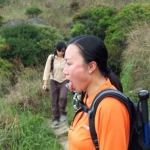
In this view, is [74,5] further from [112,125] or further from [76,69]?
[112,125]

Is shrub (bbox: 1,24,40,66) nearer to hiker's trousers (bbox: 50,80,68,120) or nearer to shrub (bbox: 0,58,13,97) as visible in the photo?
shrub (bbox: 0,58,13,97)

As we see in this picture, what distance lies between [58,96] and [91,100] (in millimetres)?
4169

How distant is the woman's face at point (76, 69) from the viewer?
4.88 feet

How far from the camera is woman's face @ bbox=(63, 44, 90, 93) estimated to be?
1487 mm

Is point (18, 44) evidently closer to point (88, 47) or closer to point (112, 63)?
point (112, 63)

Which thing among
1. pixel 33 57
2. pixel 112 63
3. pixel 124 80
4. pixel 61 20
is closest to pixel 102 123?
pixel 124 80

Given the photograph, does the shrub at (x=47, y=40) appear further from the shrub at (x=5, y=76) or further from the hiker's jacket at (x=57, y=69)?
the hiker's jacket at (x=57, y=69)

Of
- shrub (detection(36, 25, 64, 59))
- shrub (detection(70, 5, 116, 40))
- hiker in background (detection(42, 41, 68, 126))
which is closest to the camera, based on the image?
hiker in background (detection(42, 41, 68, 126))

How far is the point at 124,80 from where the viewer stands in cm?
703

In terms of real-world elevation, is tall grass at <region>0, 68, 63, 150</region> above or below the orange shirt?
below

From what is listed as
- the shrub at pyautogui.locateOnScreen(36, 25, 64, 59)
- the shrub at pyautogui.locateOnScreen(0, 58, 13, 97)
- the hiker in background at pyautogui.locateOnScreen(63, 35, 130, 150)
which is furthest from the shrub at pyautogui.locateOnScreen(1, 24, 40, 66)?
the hiker in background at pyautogui.locateOnScreen(63, 35, 130, 150)

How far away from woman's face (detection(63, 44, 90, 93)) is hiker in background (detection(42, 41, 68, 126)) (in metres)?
3.66

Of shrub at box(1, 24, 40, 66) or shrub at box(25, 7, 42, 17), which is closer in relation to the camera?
shrub at box(1, 24, 40, 66)

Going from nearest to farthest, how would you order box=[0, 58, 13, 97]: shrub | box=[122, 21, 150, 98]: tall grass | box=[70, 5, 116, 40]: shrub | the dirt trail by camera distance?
1. the dirt trail
2. box=[122, 21, 150, 98]: tall grass
3. box=[0, 58, 13, 97]: shrub
4. box=[70, 5, 116, 40]: shrub
